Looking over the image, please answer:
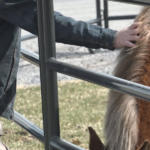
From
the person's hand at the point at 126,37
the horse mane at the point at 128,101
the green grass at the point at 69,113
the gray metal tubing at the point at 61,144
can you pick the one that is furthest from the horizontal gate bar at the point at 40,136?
the green grass at the point at 69,113

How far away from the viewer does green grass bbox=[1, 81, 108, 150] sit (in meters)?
3.82

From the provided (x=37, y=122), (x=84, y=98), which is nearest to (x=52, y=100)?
(x=37, y=122)

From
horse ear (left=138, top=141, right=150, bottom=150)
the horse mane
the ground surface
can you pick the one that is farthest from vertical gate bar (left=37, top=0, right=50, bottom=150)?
the ground surface

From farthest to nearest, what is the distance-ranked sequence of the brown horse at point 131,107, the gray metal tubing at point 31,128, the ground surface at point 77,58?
the ground surface at point 77,58
the gray metal tubing at point 31,128
the brown horse at point 131,107

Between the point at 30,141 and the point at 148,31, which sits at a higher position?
the point at 148,31

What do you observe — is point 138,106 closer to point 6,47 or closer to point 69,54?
point 6,47

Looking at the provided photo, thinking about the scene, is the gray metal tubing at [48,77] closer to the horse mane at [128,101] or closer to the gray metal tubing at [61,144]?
the gray metal tubing at [61,144]

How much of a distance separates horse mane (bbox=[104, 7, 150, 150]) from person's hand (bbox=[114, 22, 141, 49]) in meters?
0.13

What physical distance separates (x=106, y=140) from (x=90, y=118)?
83.9 inches

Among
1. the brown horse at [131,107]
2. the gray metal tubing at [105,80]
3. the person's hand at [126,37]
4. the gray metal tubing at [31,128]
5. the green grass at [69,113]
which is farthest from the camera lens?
the green grass at [69,113]

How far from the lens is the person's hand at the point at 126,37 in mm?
2148

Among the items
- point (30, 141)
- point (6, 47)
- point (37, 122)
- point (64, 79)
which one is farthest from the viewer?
point (64, 79)

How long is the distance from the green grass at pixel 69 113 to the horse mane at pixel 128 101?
1.45 m

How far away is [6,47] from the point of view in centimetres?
253
